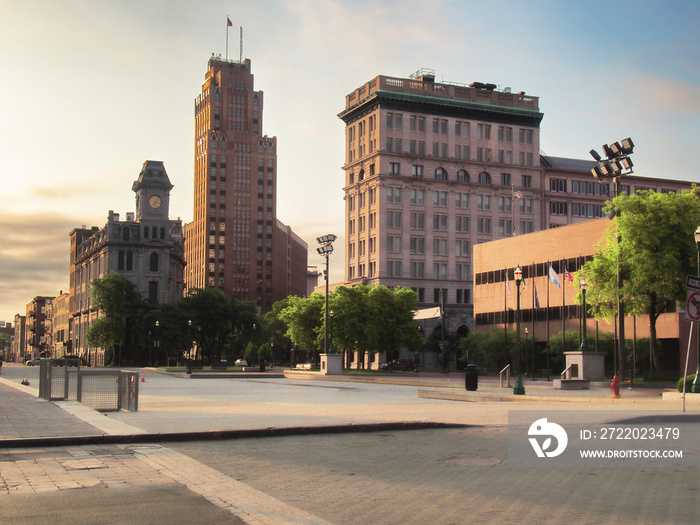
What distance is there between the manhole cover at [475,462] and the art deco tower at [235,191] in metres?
181

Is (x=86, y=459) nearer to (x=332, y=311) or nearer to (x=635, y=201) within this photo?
(x=635, y=201)

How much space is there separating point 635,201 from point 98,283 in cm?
9744

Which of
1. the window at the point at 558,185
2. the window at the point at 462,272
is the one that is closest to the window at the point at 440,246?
the window at the point at 462,272

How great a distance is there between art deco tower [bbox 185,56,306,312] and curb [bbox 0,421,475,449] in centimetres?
17562

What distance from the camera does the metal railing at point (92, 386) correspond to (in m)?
21.9

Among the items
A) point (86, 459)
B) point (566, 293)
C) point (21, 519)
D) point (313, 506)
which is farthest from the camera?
point (566, 293)

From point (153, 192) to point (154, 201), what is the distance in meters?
1.65

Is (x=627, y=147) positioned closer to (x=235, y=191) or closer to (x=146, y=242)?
(x=146, y=242)

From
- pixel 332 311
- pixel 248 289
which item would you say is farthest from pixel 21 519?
pixel 248 289

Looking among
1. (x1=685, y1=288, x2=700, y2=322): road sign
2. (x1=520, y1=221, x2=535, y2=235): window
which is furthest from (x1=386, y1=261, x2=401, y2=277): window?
(x1=685, y1=288, x2=700, y2=322): road sign

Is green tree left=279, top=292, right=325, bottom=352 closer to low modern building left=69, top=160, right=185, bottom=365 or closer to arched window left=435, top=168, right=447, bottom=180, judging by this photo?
Result: arched window left=435, top=168, right=447, bottom=180

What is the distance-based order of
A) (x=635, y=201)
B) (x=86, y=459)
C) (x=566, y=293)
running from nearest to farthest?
(x=86, y=459) → (x=635, y=201) → (x=566, y=293)

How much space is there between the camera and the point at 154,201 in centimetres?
13650

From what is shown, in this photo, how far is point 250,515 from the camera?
862 cm
